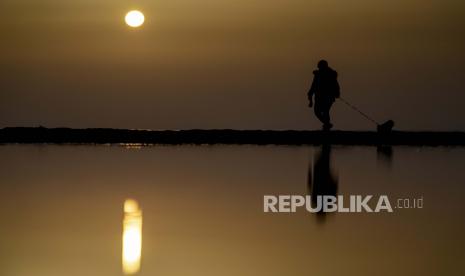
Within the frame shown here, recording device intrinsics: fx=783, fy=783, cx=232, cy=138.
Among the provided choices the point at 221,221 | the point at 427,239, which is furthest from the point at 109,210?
the point at 427,239

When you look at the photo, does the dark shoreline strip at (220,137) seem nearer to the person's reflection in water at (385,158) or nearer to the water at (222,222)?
the person's reflection in water at (385,158)

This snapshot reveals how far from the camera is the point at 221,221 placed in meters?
5.51

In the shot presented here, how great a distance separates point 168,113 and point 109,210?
27.3m

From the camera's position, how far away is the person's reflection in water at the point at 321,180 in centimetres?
713

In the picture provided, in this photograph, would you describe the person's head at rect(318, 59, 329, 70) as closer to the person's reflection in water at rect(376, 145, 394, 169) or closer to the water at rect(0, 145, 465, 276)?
the person's reflection in water at rect(376, 145, 394, 169)

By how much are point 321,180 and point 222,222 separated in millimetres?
3038

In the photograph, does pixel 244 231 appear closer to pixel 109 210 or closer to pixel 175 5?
pixel 109 210

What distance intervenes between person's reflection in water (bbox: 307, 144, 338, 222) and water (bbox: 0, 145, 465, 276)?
39 millimetres

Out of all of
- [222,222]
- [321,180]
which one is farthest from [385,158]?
[222,222]

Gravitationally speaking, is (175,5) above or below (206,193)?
above

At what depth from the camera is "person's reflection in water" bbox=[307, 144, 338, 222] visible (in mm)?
7134

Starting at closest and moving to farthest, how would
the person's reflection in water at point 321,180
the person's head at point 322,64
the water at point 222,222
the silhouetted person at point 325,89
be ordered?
the water at point 222,222 → the person's reflection in water at point 321,180 → the silhouetted person at point 325,89 → the person's head at point 322,64

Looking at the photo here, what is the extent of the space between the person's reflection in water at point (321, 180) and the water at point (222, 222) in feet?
0.13

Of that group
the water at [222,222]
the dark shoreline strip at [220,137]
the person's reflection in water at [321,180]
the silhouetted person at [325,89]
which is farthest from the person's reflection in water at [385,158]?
the dark shoreline strip at [220,137]
